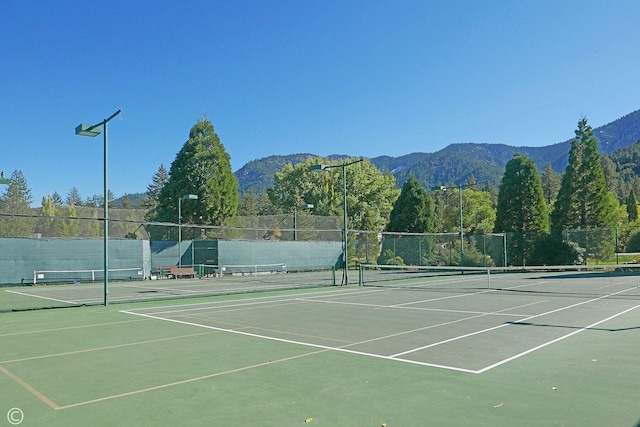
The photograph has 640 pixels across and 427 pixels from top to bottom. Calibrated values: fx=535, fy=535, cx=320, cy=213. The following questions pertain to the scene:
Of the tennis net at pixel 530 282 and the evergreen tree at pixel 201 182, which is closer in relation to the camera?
the tennis net at pixel 530 282

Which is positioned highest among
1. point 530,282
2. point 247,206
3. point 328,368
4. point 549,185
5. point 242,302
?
point 549,185

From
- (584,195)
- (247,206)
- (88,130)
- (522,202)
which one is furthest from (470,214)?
(88,130)

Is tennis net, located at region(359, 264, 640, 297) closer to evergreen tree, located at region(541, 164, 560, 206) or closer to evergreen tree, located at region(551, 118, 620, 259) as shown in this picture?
evergreen tree, located at region(551, 118, 620, 259)

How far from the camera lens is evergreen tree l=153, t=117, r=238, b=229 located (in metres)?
42.1

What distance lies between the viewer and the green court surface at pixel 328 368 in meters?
5.23

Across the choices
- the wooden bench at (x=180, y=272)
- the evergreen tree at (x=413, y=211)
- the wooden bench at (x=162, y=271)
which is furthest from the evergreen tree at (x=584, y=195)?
the wooden bench at (x=162, y=271)

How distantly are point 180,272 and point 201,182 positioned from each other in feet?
38.1

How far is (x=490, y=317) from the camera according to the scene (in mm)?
12227

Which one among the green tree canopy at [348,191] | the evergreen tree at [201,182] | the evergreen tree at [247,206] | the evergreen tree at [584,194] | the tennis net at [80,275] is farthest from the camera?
the evergreen tree at [247,206]

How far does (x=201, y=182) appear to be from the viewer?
4234cm

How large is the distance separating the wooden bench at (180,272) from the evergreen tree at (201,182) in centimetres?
956

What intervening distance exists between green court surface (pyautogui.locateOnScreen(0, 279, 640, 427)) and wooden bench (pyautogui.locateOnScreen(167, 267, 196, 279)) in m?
18.7

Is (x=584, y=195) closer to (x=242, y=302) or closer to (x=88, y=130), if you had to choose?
(x=242, y=302)

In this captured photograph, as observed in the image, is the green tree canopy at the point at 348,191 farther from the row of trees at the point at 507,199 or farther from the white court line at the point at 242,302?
the white court line at the point at 242,302
